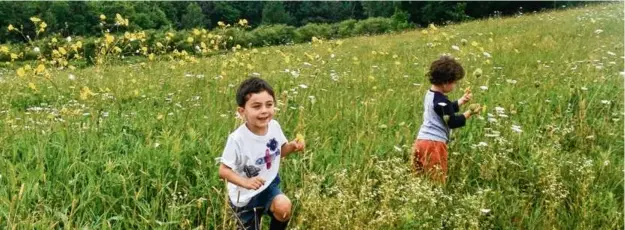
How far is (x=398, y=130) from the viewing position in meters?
4.33

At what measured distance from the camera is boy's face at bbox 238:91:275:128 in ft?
8.99

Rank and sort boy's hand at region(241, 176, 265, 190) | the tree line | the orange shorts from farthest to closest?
the tree line, the orange shorts, boy's hand at region(241, 176, 265, 190)

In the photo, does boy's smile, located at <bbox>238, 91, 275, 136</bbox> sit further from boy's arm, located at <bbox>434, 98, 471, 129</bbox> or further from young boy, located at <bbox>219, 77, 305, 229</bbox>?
boy's arm, located at <bbox>434, 98, 471, 129</bbox>

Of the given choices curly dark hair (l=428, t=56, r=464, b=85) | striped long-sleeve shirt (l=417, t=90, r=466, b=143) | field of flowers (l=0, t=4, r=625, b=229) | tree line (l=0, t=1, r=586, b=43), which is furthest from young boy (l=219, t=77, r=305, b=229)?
tree line (l=0, t=1, r=586, b=43)

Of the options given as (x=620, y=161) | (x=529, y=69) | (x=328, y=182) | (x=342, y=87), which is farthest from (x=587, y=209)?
(x=529, y=69)

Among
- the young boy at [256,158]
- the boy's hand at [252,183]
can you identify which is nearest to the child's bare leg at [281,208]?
the young boy at [256,158]

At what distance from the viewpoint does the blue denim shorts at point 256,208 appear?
284cm

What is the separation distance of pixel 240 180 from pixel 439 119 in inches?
62.6

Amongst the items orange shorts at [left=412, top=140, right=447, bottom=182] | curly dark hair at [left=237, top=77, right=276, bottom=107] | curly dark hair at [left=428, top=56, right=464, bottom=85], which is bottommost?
orange shorts at [left=412, top=140, right=447, bottom=182]

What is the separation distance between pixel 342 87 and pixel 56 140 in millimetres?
2869

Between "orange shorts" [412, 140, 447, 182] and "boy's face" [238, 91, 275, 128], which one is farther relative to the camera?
"orange shorts" [412, 140, 447, 182]

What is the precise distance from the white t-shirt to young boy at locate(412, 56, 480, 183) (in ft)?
3.52

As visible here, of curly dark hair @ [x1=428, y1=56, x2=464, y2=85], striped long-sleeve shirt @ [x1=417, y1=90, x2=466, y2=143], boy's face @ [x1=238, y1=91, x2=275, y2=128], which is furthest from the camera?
curly dark hair @ [x1=428, y1=56, x2=464, y2=85]

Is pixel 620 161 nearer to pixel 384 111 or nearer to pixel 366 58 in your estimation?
pixel 384 111
